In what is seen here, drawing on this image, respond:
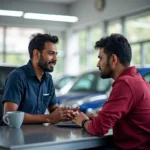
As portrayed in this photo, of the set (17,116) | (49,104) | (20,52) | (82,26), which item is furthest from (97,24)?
(17,116)

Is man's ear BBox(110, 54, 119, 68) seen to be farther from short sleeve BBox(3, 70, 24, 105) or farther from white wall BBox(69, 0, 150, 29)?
white wall BBox(69, 0, 150, 29)

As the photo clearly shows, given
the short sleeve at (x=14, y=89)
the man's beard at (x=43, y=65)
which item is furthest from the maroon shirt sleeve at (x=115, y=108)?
the man's beard at (x=43, y=65)

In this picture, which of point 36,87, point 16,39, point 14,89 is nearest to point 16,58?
point 16,39

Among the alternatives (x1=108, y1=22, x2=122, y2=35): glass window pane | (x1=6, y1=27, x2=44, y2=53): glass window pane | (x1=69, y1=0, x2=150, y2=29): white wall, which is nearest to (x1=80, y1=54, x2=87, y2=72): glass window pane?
(x1=69, y1=0, x2=150, y2=29): white wall

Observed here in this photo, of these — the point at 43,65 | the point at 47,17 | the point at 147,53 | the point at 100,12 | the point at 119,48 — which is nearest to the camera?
the point at 119,48

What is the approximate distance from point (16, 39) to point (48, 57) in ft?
36.2

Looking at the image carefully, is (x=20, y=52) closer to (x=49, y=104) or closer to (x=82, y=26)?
(x=82, y=26)

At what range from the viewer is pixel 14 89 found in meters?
2.67

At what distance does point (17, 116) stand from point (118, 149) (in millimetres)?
677

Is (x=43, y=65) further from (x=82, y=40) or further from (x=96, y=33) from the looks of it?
(x=82, y=40)

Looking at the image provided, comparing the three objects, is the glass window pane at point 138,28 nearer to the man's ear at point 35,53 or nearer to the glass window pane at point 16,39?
the glass window pane at point 16,39

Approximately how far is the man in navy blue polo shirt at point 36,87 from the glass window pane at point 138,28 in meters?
7.63

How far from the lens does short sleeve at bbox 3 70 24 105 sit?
2631 mm

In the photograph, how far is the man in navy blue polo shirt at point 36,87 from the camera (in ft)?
8.44
